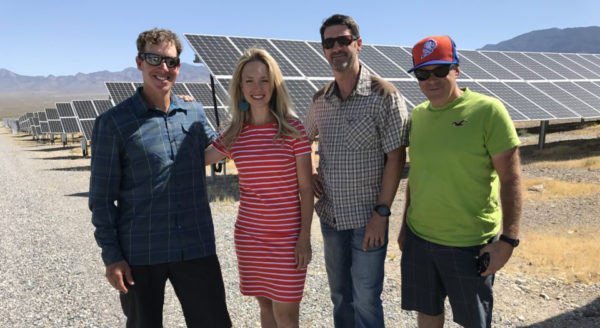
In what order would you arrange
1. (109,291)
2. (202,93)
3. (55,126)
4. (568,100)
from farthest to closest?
(55,126) → (202,93) → (568,100) → (109,291)

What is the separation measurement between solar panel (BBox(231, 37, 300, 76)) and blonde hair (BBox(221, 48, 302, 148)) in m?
9.19

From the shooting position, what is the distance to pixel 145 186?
268 cm

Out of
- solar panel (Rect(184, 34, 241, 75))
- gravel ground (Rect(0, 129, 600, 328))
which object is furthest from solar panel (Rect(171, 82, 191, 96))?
gravel ground (Rect(0, 129, 600, 328))

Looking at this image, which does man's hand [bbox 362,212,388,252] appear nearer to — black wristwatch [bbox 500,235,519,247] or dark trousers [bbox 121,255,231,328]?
black wristwatch [bbox 500,235,519,247]

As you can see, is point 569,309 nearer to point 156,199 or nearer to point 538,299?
point 538,299

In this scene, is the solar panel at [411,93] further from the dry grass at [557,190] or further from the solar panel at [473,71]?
the dry grass at [557,190]

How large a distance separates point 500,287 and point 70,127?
29353 mm

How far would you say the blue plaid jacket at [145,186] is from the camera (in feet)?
8.59

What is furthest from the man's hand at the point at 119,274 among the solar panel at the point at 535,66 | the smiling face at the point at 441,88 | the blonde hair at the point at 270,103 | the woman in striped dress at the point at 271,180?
the solar panel at the point at 535,66

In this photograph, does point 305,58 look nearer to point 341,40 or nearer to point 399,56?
point 399,56

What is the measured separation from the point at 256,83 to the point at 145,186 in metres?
0.97

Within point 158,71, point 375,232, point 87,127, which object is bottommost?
point 87,127

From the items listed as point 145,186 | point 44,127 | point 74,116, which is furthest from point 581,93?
point 44,127

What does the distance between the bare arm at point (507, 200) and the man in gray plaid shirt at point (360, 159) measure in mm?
653
